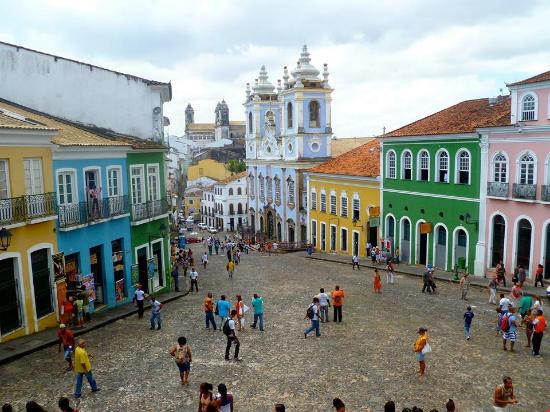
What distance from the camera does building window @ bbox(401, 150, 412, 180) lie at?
96.4 ft

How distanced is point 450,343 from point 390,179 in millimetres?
17052

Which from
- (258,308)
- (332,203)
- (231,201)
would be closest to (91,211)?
(258,308)

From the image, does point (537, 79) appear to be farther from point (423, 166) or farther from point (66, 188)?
point (66, 188)

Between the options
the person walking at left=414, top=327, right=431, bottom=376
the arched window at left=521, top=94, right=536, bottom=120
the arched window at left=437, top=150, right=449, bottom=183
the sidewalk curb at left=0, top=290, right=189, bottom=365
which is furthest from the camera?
the arched window at left=437, top=150, right=449, bottom=183

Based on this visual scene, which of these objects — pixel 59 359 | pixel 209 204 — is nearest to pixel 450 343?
pixel 59 359

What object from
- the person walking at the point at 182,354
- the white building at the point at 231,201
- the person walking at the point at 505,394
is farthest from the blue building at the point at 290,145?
the person walking at the point at 505,394

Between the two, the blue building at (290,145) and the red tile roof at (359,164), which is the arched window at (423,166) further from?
the blue building at (290,145)

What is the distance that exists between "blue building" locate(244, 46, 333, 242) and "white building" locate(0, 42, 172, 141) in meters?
24.1

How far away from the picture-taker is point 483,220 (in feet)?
81.5

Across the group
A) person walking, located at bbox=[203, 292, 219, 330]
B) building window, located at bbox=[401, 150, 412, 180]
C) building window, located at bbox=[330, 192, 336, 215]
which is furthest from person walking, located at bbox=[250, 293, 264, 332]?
building window, located at bbox=[330, 192, 336, 215]

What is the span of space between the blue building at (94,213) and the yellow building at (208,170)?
7301cm

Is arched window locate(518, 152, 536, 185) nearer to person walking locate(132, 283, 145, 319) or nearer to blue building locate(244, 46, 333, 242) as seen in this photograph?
person walking locate(132, 283, 145, 319)

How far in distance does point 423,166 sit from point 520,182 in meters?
6.16

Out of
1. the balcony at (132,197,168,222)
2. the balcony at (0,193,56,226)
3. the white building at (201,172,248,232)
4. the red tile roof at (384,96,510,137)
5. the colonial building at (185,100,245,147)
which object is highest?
the colonial building at (185,100,245,147)
